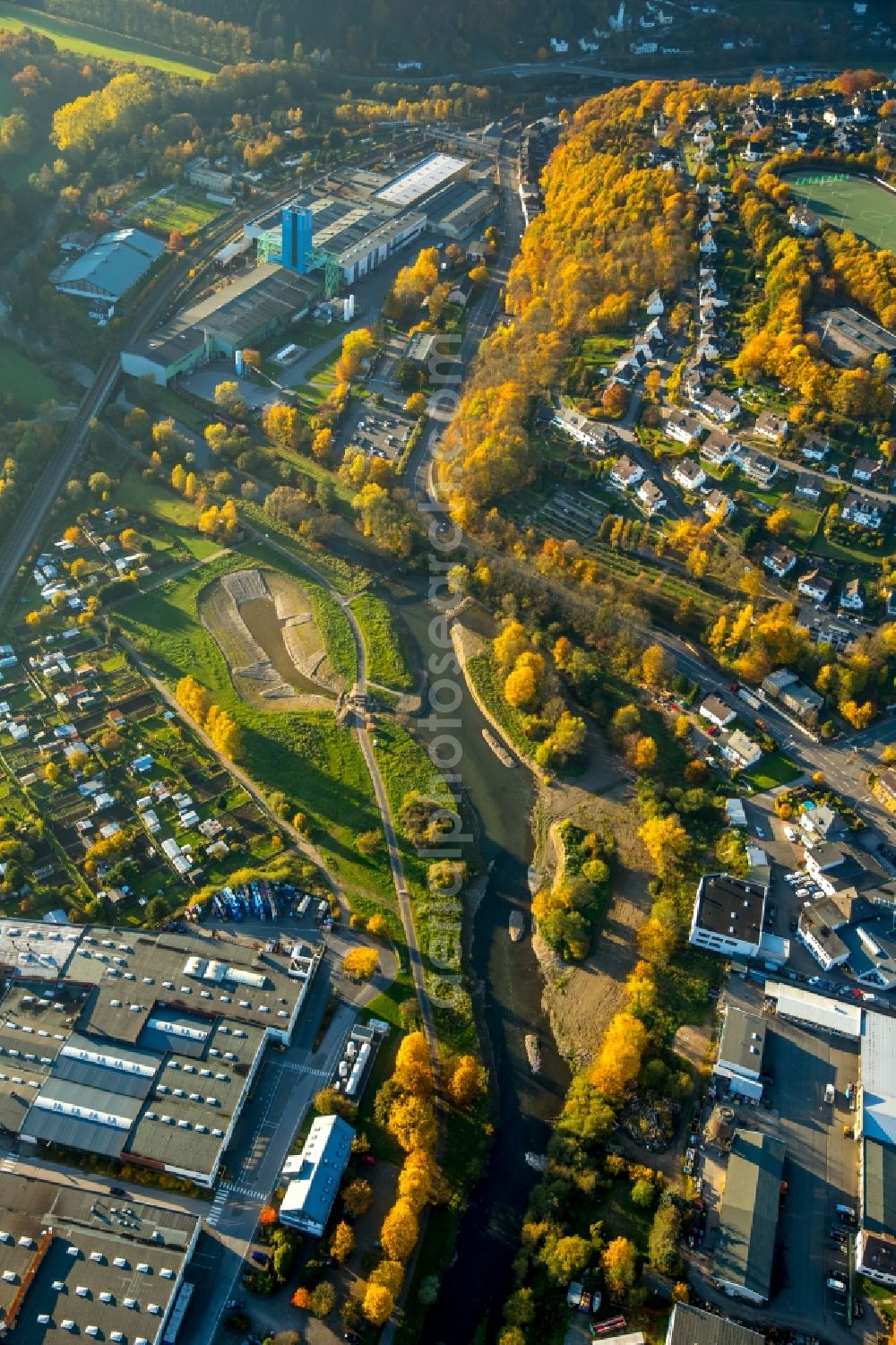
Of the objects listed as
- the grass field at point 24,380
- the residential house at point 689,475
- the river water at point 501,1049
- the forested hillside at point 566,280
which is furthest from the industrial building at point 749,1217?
the grass field at point 24,380

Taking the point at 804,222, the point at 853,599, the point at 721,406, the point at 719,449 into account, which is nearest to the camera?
the point at 853,599

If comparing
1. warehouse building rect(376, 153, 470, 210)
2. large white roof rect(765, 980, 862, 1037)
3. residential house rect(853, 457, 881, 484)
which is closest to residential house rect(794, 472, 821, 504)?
residential house rect(853, 457, 881, 484)

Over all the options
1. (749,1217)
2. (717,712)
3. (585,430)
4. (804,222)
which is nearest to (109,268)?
(585,430)

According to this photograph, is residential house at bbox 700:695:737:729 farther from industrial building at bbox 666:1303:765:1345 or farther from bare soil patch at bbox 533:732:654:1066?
industrial building at bbox 666:1303:765:1345

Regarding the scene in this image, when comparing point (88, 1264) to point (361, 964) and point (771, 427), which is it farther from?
point (771, 427)

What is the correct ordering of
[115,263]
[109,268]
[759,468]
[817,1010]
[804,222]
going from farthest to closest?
1. [115,263]
2. [109,268]
3. [804,222]
4. [759,468]
5. [817,1010]

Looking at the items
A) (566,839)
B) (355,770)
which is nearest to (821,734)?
(566,839)

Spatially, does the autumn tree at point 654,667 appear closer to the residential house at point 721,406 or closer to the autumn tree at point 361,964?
the residential house at point 721,406

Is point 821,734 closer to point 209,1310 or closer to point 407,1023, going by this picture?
point 407,1023
